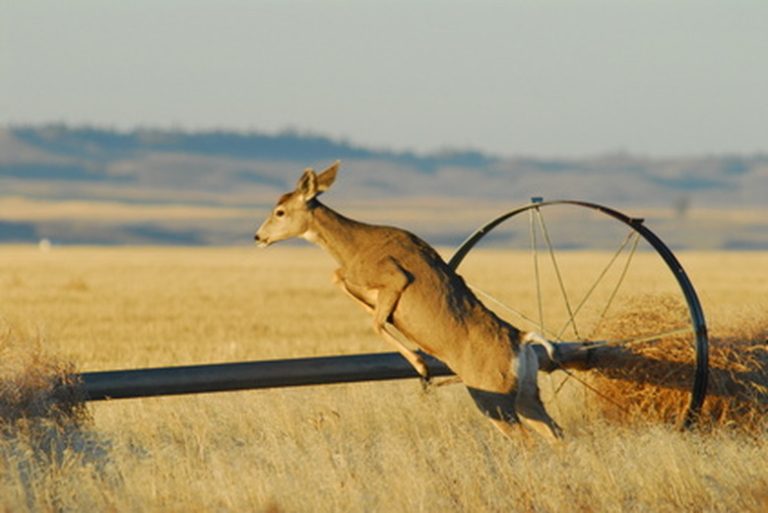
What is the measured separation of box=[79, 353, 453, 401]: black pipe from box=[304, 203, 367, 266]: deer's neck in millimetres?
1089

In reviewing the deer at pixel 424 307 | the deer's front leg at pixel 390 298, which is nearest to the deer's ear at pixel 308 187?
the deer at pixel 424 307

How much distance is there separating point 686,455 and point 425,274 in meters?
2.23

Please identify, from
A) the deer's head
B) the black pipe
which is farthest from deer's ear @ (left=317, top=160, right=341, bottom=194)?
the black pipe

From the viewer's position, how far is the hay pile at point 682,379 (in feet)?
43.0

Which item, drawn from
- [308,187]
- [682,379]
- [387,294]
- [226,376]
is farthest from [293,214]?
[682,379]

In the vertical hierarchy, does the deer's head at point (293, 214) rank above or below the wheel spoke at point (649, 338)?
above

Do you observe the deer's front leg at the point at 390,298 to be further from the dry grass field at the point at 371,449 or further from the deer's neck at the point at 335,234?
the dry grass field at the point at 371,449

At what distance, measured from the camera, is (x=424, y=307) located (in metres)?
11.7

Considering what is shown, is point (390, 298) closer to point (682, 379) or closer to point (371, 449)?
point (371, 449)

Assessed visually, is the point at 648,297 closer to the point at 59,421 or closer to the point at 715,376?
the point at 715,376

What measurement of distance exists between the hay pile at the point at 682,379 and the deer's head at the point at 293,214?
2.72m

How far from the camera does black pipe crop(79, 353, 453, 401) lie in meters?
12.0

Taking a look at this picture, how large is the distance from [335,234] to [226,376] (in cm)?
138

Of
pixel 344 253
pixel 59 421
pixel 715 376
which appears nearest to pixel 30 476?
pixel 59 421
